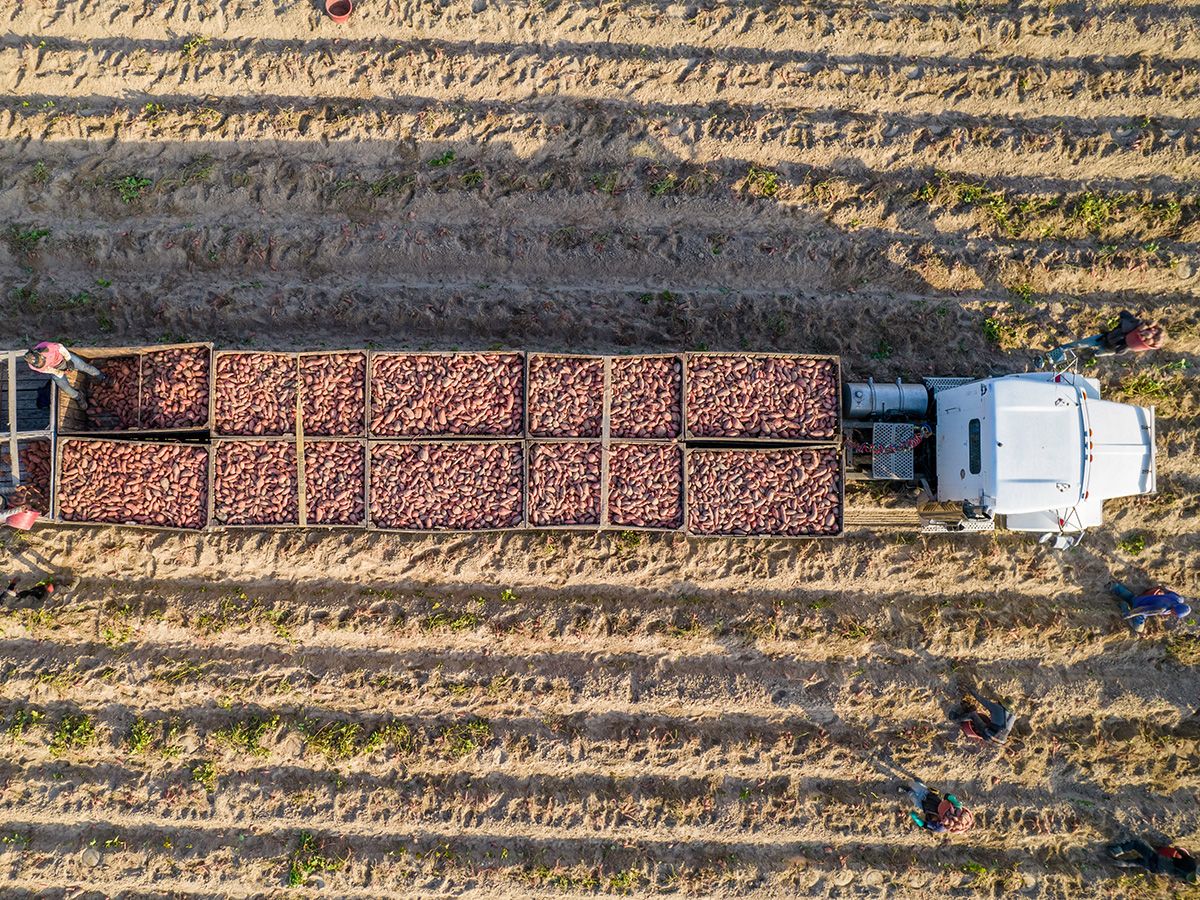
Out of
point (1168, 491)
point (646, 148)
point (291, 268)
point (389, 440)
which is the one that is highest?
point (646, 148)

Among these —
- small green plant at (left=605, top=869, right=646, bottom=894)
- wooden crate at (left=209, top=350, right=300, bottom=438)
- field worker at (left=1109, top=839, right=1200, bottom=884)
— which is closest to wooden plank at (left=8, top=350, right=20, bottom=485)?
wooden crate at (left=209, top=350, right=300, bottom=438)

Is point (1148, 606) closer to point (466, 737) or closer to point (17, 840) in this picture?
point (466, 737)

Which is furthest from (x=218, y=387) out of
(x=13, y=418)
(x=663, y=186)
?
(x=663, y=186)

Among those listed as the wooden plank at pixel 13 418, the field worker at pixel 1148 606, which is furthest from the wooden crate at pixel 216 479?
the field worker at pixel 1148 606

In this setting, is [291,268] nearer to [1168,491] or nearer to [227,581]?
[227,581]

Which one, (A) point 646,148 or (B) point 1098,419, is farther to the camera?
(A) point 646,148

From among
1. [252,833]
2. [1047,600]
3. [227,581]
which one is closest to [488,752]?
[252,833]

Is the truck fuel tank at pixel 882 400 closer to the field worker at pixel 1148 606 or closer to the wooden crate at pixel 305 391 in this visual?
the field worker at pixel 1148 606
